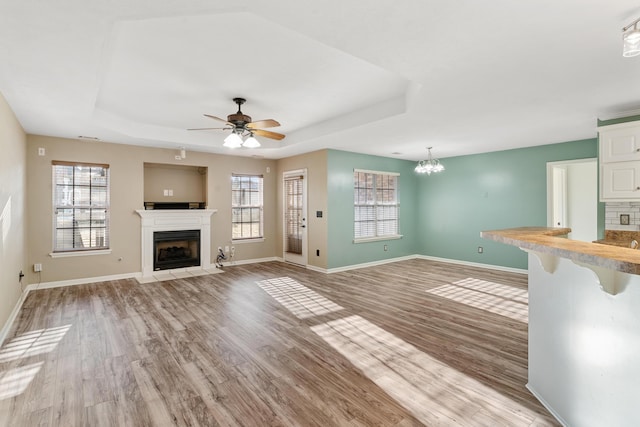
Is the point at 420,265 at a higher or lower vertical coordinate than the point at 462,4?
lower

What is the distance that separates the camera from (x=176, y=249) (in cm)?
659

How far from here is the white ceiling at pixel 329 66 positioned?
185cm

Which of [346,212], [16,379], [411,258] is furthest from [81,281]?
[411,258]

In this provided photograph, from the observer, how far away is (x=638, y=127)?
3.38 m

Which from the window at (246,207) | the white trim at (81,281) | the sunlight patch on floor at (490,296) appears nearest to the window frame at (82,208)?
the white trim at (81,281)

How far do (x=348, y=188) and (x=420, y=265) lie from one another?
2424mm

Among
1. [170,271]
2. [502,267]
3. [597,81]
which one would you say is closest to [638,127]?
[597,81]

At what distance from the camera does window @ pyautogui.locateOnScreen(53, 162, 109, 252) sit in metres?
5.32

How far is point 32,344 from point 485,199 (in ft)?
24.6

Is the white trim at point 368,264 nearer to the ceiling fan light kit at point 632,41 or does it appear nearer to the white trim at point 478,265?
the white trim at point 478,265

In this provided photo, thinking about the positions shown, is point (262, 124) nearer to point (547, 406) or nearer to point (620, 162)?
point (547, 406)

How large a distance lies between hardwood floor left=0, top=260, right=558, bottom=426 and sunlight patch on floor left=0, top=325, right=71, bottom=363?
0.4 inches

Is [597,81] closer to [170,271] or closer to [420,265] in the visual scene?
[420,265]

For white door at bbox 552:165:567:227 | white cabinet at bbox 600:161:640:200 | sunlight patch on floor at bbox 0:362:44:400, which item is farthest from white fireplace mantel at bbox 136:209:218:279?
white door at bbox 552:165:567:227
